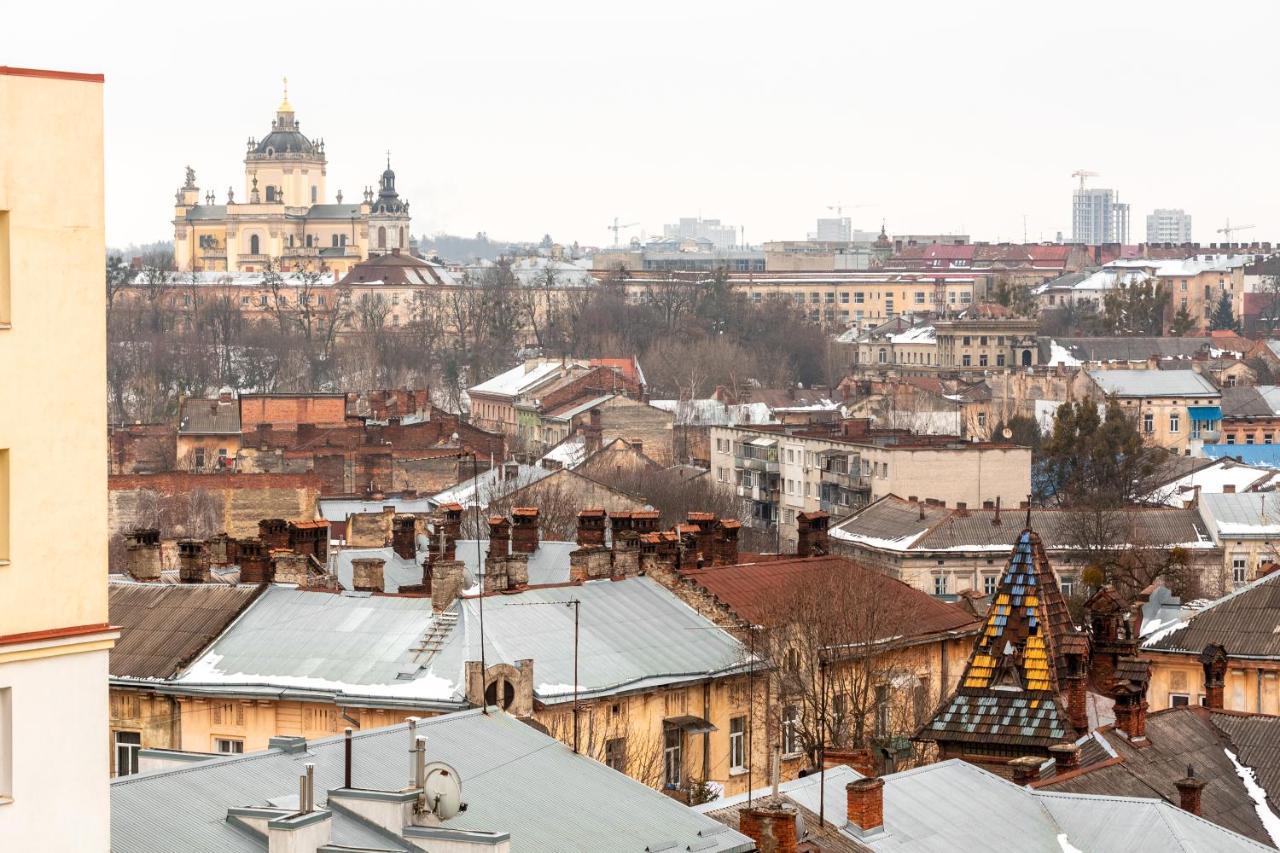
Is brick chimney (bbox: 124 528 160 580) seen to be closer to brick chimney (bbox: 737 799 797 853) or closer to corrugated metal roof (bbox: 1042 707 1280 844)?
corrugated metal roof (bbox: 1042 707 1280 844)

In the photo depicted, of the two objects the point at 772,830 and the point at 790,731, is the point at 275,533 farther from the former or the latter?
the point at 772,830

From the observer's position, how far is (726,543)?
42344 millimetres

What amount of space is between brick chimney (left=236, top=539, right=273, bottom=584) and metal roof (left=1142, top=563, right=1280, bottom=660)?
14.4m

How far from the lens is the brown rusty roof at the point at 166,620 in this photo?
34.7 metres

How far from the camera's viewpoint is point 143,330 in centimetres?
15162

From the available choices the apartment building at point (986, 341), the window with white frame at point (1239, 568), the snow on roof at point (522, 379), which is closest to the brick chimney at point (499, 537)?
the window with white frame at point (1239, 568)

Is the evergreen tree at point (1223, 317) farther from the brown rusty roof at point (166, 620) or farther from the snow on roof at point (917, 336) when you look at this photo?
the brown rusty roof at point (166, 620)

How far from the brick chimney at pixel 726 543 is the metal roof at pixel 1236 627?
23.4 feet

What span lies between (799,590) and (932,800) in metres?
12.8

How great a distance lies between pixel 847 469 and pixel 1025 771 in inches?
2114

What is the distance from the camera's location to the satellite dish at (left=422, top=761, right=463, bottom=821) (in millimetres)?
19906

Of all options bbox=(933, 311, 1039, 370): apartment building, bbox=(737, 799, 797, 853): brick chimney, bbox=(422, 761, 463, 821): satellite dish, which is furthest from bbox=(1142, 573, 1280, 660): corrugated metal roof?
bbox=(933, 311, 1039, 370): apartment building

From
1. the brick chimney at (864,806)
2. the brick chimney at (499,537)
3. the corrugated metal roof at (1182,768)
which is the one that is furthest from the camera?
the brick chimney at (499,537)

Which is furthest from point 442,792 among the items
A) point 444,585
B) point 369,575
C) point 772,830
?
point 369,575
